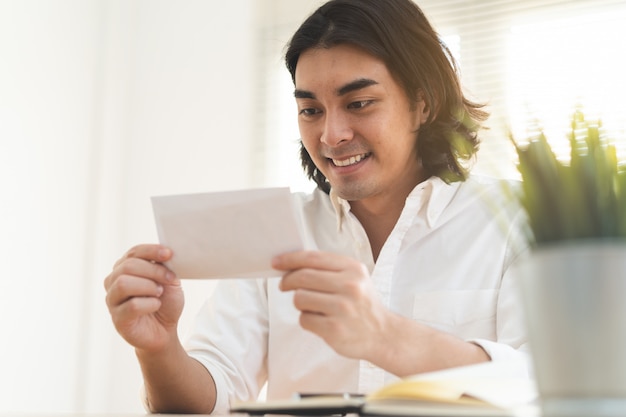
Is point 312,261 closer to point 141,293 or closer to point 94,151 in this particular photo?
point 141,293

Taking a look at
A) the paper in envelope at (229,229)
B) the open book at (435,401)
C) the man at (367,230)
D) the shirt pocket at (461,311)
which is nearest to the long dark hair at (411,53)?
the man at (367,230)

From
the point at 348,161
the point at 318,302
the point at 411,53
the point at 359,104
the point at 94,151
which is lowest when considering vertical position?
the point at 318,302

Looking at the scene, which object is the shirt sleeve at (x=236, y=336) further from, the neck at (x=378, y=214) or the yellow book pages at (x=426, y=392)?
the yellow book pages at (x=426, y=392)

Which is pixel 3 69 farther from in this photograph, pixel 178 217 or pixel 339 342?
pixel 339 342

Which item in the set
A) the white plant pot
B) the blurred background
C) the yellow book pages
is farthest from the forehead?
the white plant pot

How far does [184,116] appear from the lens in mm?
3141

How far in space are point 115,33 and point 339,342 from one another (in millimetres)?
2665

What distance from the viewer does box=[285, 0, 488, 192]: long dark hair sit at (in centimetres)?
174

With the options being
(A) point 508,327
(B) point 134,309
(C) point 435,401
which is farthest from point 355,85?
(C) point 435,401

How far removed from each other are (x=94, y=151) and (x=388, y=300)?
1.94 metres

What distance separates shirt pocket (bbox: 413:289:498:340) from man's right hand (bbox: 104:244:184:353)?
561 mm

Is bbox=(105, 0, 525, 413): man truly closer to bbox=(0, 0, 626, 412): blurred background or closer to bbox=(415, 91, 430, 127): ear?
bbox=(415, 91, 430, 127): ear

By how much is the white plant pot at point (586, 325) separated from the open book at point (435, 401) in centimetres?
13

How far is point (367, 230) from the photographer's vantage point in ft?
5.77
